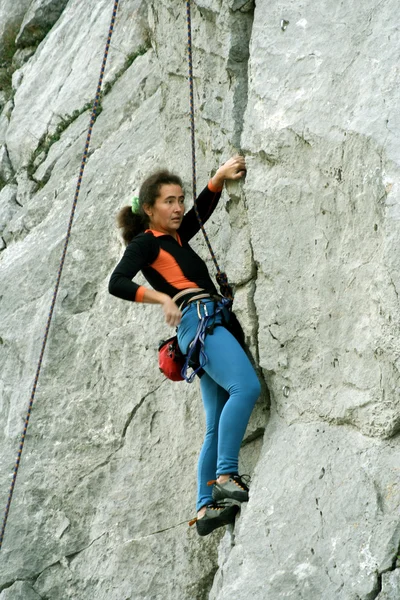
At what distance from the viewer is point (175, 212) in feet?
22.4

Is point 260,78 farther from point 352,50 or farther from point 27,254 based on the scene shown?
point 27,254

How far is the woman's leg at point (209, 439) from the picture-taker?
639 centimetres

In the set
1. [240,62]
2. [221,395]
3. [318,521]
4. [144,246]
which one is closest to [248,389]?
[221,395]

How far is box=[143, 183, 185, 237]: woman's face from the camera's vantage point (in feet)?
22.4

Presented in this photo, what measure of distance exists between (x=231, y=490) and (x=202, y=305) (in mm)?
1226

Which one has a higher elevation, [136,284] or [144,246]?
[144,246]

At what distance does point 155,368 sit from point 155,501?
1.07 m

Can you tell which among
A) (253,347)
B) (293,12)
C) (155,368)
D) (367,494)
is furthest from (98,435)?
(293,12)

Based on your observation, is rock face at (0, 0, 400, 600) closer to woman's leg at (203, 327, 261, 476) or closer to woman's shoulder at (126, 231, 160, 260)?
woman's leg at (203, 327, 261, 476)

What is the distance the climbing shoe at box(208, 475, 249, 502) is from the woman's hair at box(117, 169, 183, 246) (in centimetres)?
192

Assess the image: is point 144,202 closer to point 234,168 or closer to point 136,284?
point 234,168

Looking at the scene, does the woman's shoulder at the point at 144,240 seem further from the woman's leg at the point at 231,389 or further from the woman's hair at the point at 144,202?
the woman's leg at the point at 231,389

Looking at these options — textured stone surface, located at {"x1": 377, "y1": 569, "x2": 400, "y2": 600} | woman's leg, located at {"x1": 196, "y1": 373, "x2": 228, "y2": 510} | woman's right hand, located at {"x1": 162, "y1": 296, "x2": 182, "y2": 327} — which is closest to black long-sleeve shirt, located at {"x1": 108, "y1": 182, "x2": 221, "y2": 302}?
woman's right hand, located at {"x1": 162, "y1": 296, "x2": 182, "y2": 327}

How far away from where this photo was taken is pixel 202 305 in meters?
6.49
